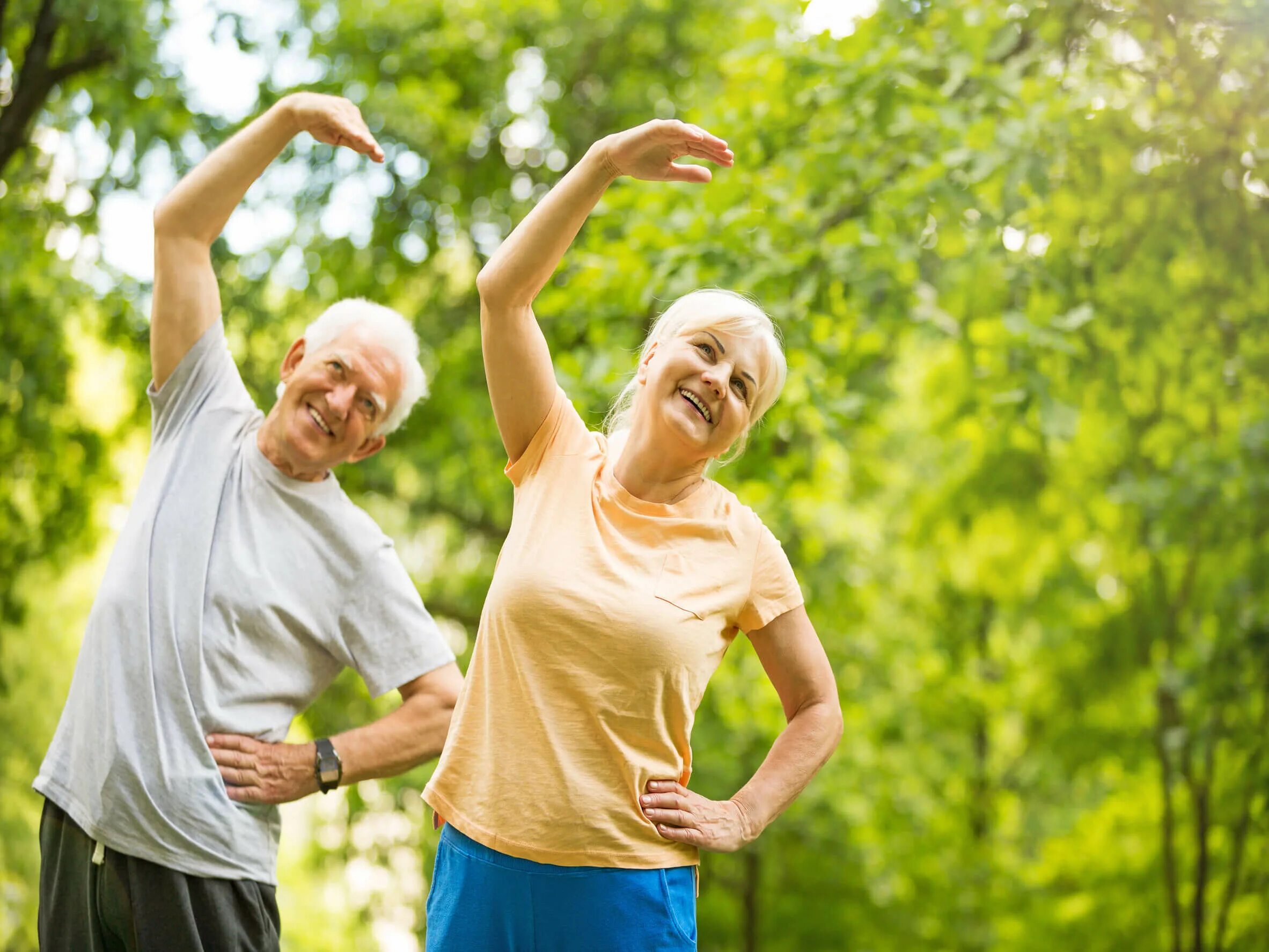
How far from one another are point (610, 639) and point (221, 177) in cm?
104

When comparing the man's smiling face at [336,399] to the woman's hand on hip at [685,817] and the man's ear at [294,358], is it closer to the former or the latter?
the man's ear at [294,358]

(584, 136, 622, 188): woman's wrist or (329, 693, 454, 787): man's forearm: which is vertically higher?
(584, 136, 622, 188): woman's wrist

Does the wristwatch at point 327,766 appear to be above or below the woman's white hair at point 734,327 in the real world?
below

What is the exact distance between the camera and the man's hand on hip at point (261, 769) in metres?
1.84

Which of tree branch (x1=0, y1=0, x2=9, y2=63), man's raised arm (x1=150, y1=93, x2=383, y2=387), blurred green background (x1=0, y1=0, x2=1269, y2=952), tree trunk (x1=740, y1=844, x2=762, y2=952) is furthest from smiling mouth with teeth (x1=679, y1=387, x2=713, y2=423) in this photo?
tree trunk (x1=740, y1=844, x2=762, y2=952)

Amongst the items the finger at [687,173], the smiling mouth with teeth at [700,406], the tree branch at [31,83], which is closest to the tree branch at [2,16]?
the tree branch at [31,83]

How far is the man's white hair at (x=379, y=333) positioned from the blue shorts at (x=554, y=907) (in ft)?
2.69

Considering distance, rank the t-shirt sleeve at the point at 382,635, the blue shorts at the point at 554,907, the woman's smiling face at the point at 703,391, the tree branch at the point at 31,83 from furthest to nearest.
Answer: the tree branch at the point at 31,83 → the t-shirt sleeve at the point at 382,635 → the woman's smiling face at the point at 703,391 → the blue shorts at the point at 554,907

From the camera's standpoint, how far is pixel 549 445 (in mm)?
1750

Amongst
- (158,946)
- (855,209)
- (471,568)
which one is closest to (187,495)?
(158,946)

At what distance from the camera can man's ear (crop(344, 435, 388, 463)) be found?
2084 mm

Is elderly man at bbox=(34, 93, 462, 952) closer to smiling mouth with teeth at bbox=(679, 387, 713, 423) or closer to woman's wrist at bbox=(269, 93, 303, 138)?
woman's wrist at bbox=(269, 93, 303, 138)

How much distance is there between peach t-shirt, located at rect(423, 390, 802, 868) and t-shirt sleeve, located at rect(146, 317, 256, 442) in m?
0.67

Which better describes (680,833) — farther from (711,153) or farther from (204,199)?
(204,199)
